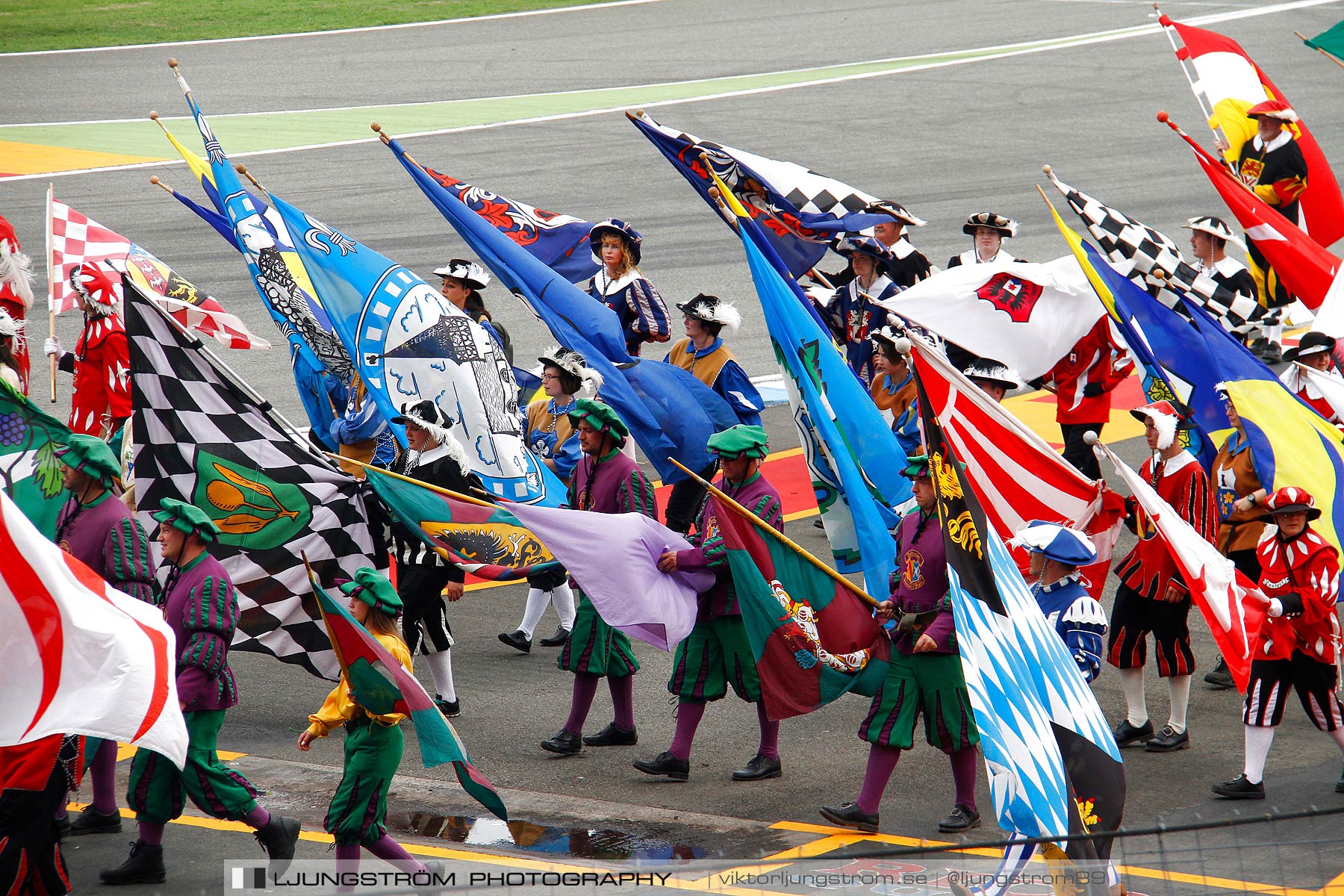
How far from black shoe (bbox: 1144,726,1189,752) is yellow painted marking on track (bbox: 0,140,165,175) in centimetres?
1955

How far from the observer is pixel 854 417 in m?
8.89

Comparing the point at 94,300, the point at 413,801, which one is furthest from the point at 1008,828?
the point at 94,300

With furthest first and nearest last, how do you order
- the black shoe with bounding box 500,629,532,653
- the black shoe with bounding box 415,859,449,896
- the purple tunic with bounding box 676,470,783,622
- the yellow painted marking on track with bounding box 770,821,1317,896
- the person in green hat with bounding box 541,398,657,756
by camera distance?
the black shoe with bounding box 500,629,532,653 → the person in green hat with bounding box 541,398,657,756 → the purple tunic with bounding box 676,470,783,622 → the black shoe with bounding box 415,859,449,896 → the yellow painted marking on track with bounding box 770,821,1317,896

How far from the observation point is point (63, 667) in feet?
19.3

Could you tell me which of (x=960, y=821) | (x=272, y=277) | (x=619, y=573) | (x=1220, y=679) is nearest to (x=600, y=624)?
(x=619, y=573)

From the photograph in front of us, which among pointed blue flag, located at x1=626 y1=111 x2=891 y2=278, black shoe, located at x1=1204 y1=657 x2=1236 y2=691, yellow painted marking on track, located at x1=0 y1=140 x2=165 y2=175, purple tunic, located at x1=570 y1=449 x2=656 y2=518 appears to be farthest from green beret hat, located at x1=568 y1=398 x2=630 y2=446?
yellow painted marking on track, located at x1=0 y1=140 x2=165 y2=175

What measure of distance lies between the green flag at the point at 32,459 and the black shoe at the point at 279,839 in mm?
Answer: 1740

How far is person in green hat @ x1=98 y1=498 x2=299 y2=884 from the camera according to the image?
22.3 ft

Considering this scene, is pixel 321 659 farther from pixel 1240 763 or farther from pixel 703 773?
pixel 1240 763

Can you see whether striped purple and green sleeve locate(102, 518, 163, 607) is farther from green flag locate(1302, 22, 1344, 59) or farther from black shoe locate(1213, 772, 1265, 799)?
green flag locate(1302, 22, 1344, 59)

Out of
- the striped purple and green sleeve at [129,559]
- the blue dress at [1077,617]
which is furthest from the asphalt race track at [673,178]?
the striped purple and green sleeve at [129,559]

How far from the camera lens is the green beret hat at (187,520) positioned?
272 inches

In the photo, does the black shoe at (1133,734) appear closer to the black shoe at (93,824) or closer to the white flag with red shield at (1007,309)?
the white flag with red shield at (1007,309)

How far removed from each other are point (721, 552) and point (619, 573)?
1.66ft
